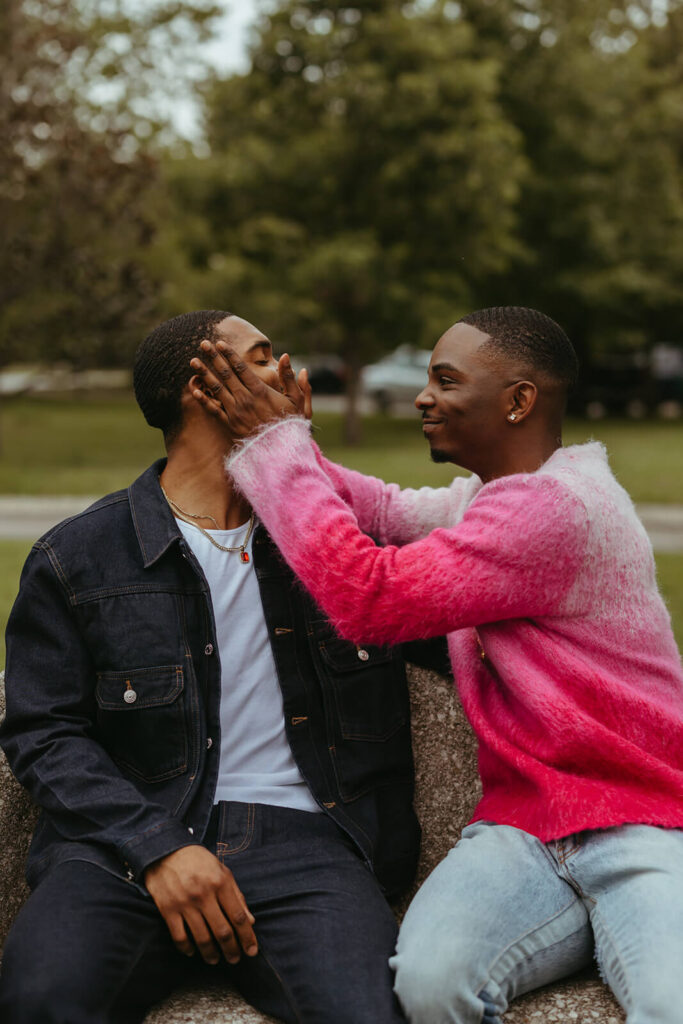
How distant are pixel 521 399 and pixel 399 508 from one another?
25.8 inches

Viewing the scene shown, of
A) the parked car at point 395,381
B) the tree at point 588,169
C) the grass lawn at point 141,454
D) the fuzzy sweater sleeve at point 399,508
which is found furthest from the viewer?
the parked car at point 395,381

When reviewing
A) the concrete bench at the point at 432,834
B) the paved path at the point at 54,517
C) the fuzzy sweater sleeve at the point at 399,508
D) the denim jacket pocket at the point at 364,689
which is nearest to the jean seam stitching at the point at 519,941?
the concrete bench at the point at 432,834

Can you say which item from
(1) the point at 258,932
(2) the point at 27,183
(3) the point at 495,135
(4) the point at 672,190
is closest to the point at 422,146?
(3) the point at 495,135

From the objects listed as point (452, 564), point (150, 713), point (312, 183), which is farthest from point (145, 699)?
point (312, 183)

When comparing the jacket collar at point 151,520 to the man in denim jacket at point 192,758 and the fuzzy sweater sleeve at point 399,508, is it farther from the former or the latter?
the fuzzy sweater sleeve at point 399,508

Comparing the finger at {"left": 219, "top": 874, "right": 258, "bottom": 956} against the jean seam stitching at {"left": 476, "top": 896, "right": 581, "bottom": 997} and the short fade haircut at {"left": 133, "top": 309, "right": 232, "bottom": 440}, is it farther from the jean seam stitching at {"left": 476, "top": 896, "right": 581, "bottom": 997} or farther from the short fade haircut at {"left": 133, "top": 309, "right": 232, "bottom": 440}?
the short fade haircut at {"left": 133, "top": 309, "right": 232, "bottom": 440}

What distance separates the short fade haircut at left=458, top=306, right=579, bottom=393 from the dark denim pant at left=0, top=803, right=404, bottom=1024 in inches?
48.7

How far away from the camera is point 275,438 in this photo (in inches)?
114

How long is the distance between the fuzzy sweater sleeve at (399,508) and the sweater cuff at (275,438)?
456 mm

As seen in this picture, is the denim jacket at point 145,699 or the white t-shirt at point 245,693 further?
the white t-shirt at point 245,693

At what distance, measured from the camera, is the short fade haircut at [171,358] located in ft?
10.2

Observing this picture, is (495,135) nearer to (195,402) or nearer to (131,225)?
(131,225)

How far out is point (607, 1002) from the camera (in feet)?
8.67

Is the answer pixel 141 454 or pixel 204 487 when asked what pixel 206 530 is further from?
pixel 141 454
